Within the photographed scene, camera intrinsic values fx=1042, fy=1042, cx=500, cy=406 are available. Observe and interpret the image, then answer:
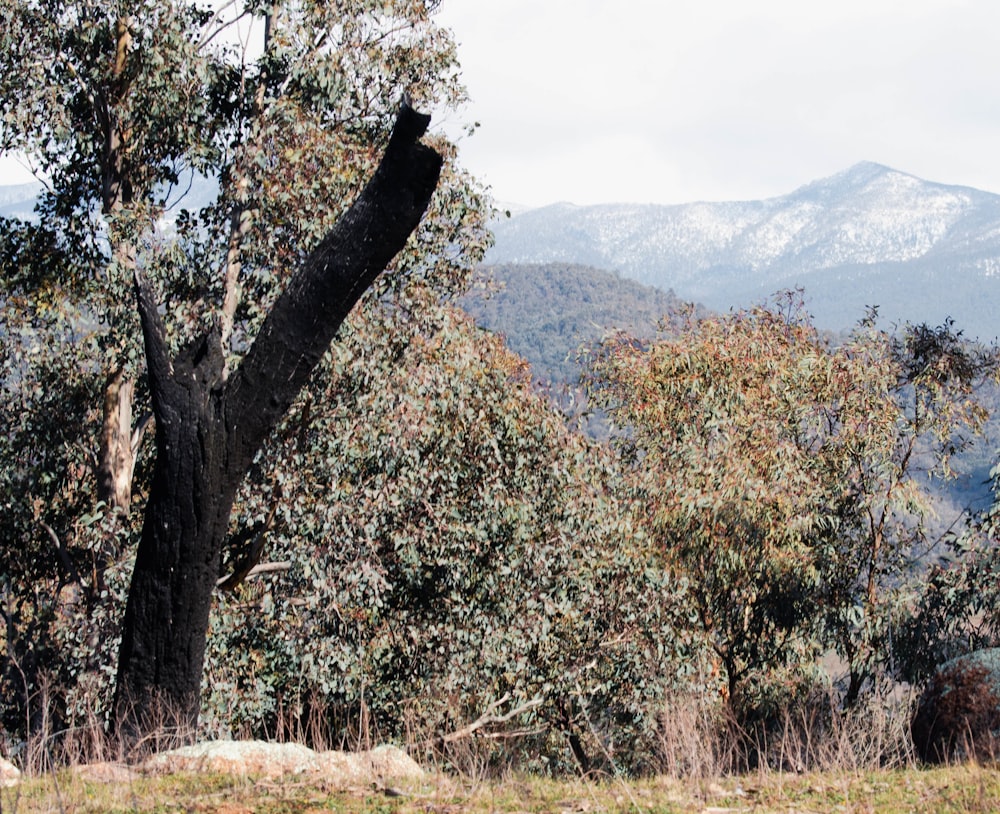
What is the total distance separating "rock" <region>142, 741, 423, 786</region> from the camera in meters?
6.39

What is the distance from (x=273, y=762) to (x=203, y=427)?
7.17 feet

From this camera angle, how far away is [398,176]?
20.3 ft

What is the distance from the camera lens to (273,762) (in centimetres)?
657

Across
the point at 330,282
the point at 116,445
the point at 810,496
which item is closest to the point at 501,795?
the point at 330,282

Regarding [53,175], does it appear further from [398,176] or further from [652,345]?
[652,345]

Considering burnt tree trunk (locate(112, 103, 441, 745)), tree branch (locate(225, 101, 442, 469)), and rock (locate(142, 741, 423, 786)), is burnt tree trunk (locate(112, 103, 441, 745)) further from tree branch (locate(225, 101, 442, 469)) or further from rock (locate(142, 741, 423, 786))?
rock (locate(142, 741, 423, 786))

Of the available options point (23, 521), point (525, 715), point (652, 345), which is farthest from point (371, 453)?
point (652, 345)

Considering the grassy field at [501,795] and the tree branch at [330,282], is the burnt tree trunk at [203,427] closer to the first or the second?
the tree branch at [330,282]

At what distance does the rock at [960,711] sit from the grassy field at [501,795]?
2.45 meters

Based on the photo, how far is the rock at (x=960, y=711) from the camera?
886 centimetres

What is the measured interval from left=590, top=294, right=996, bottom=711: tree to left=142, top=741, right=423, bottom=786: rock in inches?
311

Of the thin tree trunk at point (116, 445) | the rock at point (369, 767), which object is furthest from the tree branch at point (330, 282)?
the thin tree trunk at point (116, 445)

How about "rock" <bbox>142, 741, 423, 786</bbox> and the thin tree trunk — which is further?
the thin tree trunk

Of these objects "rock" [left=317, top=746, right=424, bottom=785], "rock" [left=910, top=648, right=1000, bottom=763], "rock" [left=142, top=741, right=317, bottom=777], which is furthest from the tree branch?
"rock" [left=910, top=648, right=1000, bottom=763]
